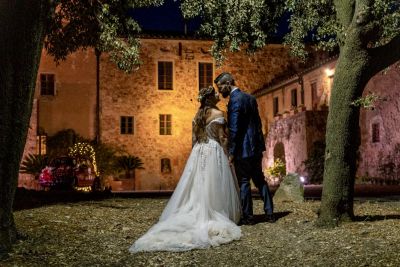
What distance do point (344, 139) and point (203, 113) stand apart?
197 cm

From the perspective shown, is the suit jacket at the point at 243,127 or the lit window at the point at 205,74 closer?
the suit jacket at the point at 243,127

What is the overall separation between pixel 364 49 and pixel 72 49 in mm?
8656

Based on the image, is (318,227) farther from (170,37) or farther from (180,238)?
(170,37)

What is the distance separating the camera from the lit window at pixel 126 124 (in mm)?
31625

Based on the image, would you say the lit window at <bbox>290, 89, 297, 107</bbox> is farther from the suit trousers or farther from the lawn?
the suit trousers

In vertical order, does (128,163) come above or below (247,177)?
above

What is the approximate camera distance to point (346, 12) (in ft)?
23.9

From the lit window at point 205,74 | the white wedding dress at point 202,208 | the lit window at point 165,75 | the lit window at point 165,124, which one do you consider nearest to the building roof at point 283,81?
the lit window at point 205,74

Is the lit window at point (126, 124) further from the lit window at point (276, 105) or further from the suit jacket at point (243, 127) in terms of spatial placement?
the suit jacket at point (243, 127)

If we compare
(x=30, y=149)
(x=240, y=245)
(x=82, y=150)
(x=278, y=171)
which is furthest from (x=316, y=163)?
(x=240, y=245)

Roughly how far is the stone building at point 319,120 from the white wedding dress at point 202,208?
11714 mm

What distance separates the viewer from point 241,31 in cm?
1020

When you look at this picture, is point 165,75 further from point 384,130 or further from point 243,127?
point 243,127

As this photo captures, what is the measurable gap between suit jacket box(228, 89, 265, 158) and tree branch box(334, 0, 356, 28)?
168 cm
